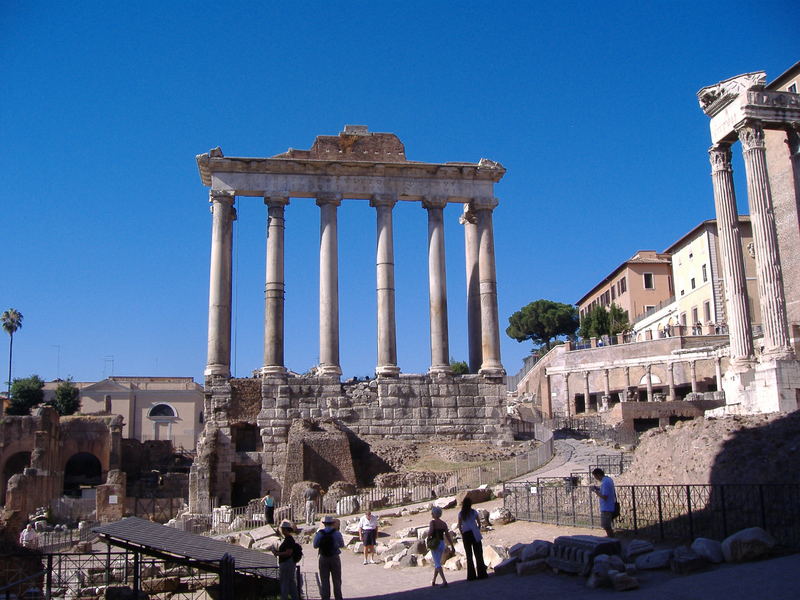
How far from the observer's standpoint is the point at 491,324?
34.0m

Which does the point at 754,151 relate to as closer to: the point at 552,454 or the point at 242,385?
the point at 552,454

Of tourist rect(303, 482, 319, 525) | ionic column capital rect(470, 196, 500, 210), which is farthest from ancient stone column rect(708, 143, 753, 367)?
tourist rect(303, 482, 319, 525)

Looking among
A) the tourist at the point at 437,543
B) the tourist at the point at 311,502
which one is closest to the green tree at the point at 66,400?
the tourist at the point at 311,502

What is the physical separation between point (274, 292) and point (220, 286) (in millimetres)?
2057

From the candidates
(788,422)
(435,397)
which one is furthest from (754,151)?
(435,397)

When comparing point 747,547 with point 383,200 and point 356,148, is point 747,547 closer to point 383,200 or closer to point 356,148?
point 383,200

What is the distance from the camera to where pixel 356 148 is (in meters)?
35.0

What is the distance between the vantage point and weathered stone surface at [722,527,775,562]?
11875 mm

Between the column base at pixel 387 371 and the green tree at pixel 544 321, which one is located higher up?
the green tree at pixel 544 321

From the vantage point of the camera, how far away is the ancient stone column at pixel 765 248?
24.3 m

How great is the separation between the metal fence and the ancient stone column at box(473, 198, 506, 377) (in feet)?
47.9

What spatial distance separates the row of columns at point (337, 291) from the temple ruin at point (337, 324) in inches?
1.6

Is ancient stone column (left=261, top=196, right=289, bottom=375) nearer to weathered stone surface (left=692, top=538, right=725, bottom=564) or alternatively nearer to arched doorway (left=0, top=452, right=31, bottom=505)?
weathered stone surface (left=692, top=538, right=725, bottom=564)

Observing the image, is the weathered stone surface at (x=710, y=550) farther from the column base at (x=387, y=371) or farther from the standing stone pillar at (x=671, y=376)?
the standing stone pillar at (x=671, y=376)
